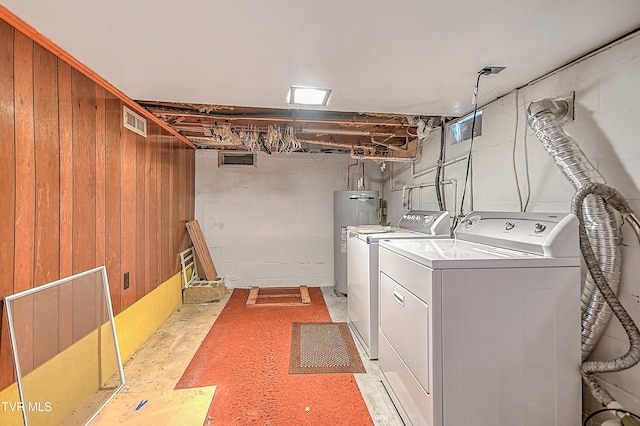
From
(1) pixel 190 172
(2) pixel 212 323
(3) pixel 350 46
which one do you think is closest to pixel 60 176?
(3) pixel 350 46

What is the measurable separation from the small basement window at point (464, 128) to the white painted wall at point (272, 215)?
2128 mm

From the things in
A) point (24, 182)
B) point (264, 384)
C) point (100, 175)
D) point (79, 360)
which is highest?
point (100, 175)

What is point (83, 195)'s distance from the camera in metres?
2.10

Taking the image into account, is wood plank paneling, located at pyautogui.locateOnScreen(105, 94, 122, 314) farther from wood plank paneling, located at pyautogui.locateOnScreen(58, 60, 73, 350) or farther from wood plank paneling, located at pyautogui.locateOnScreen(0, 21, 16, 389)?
wood plank paneling, located at pyautogui.locateOnScreen(0, 21, 16, 389)

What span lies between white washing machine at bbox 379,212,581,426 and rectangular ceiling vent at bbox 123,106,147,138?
2.50 meters

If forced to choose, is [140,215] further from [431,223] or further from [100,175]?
[431,223]

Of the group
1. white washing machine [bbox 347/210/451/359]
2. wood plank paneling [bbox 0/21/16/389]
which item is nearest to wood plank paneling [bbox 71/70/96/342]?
wood plank paneling [bbox 0/21/16/389]

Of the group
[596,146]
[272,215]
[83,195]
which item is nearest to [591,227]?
[596,146]

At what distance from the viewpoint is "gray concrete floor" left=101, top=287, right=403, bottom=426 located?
208 cm

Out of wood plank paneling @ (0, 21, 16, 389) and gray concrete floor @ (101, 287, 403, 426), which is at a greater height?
wood plank paneling @ (0, 21, 16, 389)

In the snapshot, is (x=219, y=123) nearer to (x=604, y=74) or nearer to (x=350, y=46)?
(x=350, y=46)

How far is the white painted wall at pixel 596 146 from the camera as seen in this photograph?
1498 millimetres

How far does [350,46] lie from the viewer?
1718 millimetres

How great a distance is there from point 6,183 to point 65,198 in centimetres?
42
